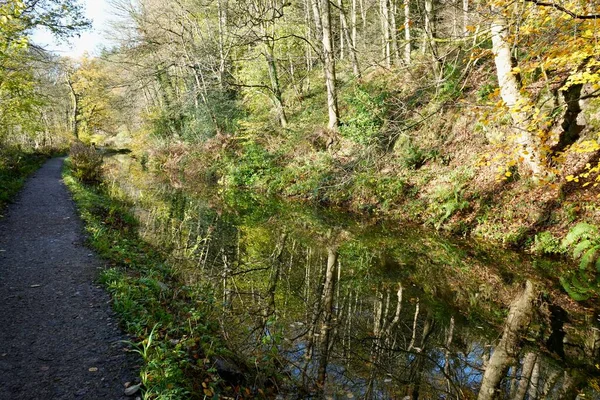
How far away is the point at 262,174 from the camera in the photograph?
1830cm

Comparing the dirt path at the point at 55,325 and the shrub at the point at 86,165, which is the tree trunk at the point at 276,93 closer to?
the shrub at the point at 86,165

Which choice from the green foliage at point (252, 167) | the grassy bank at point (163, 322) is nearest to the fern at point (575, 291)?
the grassy bank at point (163, 322)

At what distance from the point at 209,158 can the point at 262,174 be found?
226 inches

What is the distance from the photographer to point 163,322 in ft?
15.9

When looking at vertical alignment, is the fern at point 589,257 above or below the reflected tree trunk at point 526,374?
above

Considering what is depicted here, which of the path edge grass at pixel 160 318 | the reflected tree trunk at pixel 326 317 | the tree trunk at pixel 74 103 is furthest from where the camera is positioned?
the tree trunk at pixel 74 103

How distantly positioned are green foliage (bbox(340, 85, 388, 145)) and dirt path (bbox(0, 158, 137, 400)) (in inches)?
400

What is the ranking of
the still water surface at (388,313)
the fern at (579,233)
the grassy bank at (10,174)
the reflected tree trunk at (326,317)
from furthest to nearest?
the grassy bank at (10,174) < the fern at (579,233) < the reflected tree trunk at (326,317) < the still water surface at (388,313)

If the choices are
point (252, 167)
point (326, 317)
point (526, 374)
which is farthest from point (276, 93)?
point (526, 374)

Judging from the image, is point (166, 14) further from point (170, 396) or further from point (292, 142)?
point (170, 396)

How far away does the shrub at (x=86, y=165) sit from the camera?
1789 cm

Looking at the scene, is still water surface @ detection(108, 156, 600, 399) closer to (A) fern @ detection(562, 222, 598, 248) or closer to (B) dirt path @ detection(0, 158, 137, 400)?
(A) fern @ detection(562, 222, 598, 248)

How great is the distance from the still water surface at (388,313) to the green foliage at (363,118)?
466cm

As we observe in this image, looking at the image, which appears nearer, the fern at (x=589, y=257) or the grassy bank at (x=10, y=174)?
the fern at (x=589, y=257)
